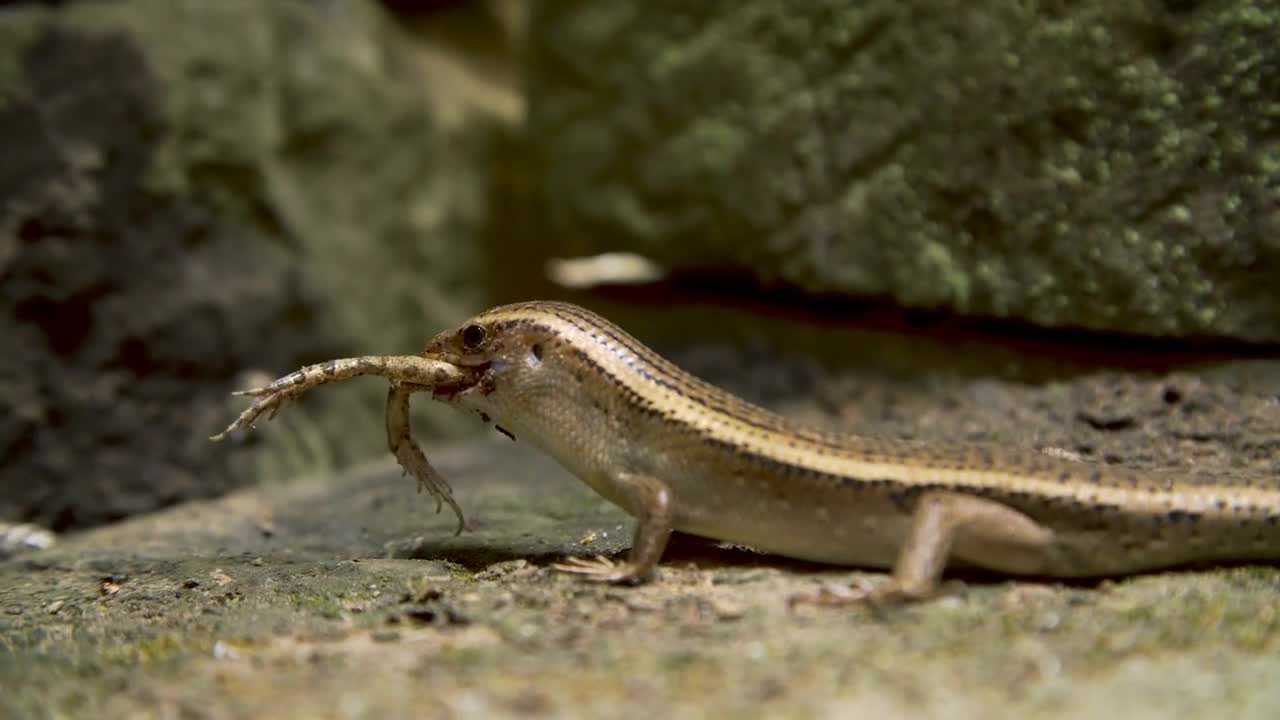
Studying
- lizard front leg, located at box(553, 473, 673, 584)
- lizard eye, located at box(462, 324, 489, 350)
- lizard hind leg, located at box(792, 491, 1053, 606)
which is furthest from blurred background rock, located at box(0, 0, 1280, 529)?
lizard eye, located at box(462, 324, 489, 350)

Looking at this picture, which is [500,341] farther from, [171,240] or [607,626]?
[171,240]

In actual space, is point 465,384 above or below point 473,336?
below

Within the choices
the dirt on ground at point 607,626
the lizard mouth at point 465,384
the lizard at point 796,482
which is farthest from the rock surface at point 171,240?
the lizard mouth at point 465,384

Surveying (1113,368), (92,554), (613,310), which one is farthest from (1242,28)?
(92,554)

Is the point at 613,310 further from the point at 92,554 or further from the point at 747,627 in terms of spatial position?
the point at 747,627

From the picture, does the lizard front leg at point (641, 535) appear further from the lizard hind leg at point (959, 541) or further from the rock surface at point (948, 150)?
the rock surface at point (948, 150)

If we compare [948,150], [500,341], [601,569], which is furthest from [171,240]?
[948,150]
